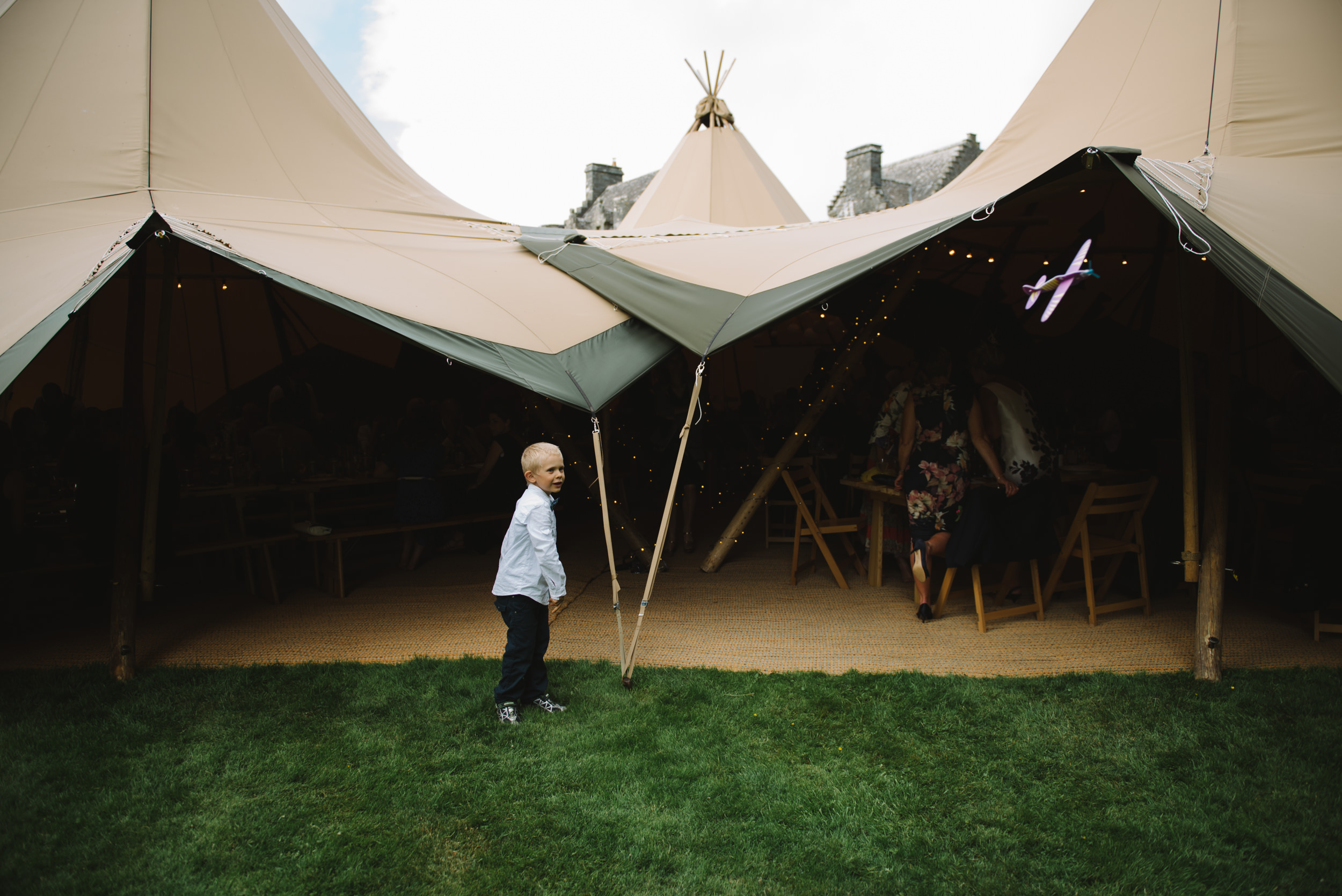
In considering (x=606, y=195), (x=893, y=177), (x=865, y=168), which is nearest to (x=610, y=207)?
(x=606, y=195)

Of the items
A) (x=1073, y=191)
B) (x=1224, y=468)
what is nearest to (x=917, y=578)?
(x=1224, y=468)

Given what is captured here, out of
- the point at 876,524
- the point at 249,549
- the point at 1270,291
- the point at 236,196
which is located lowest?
the point at 876,524

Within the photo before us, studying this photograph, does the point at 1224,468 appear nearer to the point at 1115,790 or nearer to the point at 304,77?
the point at 1115,790

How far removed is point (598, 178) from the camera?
102 feet

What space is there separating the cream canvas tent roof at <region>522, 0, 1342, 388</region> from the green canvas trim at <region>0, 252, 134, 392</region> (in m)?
2.31

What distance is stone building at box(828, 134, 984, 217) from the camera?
2431cm

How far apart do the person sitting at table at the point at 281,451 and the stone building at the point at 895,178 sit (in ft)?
70.8

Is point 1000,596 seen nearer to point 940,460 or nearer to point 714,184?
point 940,460

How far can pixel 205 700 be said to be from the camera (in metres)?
3.28

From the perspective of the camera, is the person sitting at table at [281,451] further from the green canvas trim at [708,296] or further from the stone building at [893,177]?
the stone building at [893,177]

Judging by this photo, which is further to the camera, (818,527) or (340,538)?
(818,527)


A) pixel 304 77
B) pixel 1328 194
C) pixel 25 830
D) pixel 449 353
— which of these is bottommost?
pixel 25 830

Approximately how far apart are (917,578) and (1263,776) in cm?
183

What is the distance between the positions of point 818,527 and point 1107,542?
5.35 feet
